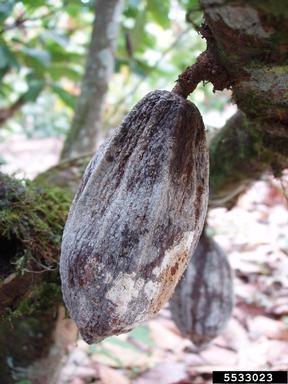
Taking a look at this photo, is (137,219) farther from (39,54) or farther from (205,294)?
(39,54)

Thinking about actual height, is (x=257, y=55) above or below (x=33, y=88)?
below

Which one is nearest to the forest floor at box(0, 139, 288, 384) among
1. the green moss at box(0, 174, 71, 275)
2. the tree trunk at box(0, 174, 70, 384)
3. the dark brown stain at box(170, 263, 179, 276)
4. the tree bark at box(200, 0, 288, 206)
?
the tree trunk at box(0, 174, 70, 384)

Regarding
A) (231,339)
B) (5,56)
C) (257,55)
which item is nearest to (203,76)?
(257,55)

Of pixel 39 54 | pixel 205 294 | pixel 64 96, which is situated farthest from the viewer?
pixel 64 96

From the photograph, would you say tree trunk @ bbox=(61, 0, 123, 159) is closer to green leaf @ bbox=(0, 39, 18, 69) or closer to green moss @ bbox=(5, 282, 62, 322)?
green leaf @ bbox=(0, 39, 18, 69)

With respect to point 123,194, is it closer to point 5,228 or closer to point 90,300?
point 90,300

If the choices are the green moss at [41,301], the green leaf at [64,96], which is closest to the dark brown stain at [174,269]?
the green moss at [41,301]

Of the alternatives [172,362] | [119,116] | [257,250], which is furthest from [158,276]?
[257,250]
